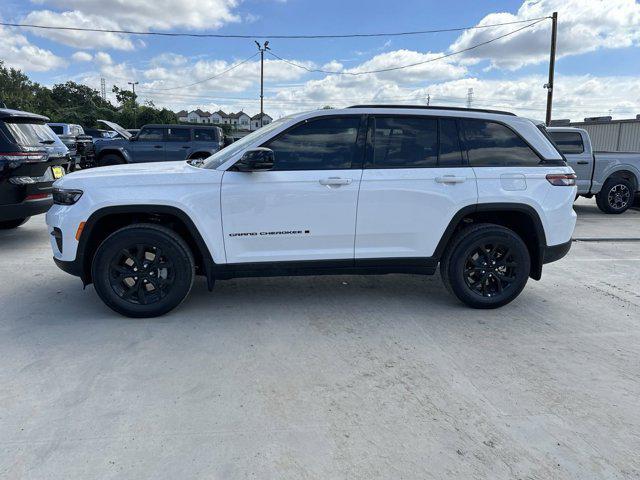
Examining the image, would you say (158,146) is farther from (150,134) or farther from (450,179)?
(450,179)

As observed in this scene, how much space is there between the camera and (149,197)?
4.03 m

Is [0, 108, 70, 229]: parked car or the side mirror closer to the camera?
the side mirror

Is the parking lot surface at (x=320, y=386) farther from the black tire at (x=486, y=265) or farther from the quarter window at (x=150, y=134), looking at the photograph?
the quarter window at (x=150, y=134)

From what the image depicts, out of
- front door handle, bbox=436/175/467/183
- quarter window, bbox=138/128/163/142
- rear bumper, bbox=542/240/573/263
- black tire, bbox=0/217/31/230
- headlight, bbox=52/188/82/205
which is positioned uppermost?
quarter window, bbox=138/128/163/142

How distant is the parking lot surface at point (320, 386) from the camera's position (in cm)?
244

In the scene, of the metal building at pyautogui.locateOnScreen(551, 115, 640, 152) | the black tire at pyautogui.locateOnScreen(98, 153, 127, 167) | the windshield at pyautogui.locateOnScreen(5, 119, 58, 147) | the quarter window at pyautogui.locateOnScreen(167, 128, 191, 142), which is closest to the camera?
the windshield at pyautogui.locateOnScreen(5, 119, 58, 147)

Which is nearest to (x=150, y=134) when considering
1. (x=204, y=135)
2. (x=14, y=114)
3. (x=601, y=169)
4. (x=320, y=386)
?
(x=204, y=135)

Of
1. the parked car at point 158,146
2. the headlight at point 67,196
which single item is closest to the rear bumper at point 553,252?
the headlight at point 67,196

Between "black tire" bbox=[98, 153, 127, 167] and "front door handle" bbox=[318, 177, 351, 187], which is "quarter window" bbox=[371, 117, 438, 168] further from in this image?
"black tire" bbox=[98, 153, 127, 167]

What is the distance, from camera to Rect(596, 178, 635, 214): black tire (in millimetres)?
10711

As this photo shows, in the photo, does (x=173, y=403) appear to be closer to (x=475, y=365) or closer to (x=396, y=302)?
(x=475, y=365)

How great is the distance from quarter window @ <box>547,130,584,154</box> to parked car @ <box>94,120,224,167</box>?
9.73 meters

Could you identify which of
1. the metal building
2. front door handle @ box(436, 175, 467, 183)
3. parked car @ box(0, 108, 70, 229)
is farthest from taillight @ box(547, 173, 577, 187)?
the metal building

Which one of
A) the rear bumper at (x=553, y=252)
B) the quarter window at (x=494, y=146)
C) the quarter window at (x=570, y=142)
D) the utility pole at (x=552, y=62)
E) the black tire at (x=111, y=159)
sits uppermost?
the utility pole at (x=552, y=62)
